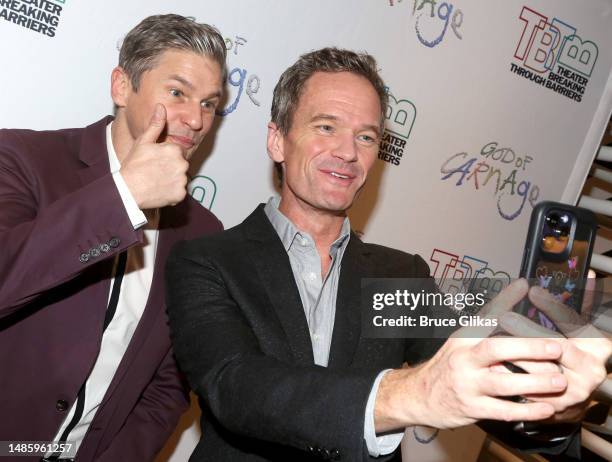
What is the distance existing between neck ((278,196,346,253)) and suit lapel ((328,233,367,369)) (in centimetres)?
6

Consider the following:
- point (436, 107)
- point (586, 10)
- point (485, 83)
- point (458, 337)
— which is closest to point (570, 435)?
point (458, 337)

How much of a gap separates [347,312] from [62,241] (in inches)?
23.6

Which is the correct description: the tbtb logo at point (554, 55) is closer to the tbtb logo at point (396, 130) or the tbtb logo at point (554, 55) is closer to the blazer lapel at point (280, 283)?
the tbtb logo at point (396, 130)

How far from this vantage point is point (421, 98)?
237cm

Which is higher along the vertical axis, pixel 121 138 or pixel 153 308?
pixel 121 138

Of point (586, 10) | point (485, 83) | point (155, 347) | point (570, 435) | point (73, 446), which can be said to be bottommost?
point (73, 446)

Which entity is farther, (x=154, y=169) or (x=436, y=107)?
(x=436, y=107)

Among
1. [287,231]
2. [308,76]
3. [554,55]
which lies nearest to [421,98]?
[554,55]

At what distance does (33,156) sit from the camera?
1.50 metres

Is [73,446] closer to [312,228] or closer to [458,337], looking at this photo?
[312,228]

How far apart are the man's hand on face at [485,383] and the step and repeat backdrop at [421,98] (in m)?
1.33

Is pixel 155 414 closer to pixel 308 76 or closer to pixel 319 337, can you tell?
pixel 319 337

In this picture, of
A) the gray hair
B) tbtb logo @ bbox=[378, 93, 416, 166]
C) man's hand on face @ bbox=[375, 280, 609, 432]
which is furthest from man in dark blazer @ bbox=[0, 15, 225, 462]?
tbtb logo @ bbox=[378, 93, 416, 166]

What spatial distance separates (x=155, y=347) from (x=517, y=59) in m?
1.78
